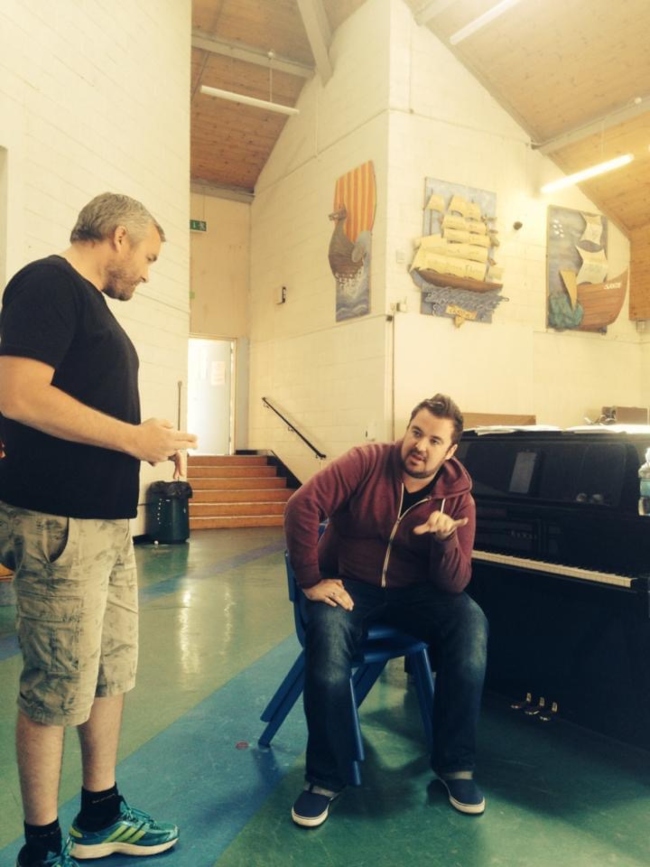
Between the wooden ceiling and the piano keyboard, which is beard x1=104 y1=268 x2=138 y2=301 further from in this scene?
the wooden ceiling

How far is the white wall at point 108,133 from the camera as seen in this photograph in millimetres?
4957

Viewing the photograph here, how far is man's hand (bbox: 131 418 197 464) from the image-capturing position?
A: 1532 millimetres

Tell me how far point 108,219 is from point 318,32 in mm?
8412

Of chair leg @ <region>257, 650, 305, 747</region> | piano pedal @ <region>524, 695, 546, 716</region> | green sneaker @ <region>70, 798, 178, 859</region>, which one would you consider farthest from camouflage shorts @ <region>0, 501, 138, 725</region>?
piano pedal @ <region>524, 695, 546, 716</region>

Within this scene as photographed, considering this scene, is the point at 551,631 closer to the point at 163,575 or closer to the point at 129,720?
the point at 129,720

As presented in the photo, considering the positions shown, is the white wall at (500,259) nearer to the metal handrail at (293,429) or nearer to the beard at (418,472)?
the metal handrail at (293,429)

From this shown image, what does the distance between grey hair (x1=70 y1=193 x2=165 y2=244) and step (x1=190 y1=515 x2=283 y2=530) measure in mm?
6819

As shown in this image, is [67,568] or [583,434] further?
[583,434]

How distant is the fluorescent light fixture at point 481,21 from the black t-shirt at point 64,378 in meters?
6.71

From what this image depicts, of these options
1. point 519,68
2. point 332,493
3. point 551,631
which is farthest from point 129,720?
point 519,68

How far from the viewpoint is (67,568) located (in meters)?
1.51

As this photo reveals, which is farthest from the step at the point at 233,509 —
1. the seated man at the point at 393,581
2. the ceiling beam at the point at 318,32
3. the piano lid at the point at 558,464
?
the seated man at the point at 393,581

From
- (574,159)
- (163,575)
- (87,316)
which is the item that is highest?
(574,159)

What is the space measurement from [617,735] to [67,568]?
1.93 metres
